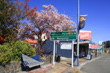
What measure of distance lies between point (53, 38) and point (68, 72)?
4325 millimetres

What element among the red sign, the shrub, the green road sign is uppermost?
the red sign

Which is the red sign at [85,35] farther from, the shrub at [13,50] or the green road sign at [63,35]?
the shrub at [13,50]

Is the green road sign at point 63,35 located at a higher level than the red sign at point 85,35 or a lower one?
lower

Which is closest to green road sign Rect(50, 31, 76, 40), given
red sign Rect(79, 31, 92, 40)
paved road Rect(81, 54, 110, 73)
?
paved road Rect(81, 54, 110, 73)

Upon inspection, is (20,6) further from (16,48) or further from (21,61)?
(21,61)

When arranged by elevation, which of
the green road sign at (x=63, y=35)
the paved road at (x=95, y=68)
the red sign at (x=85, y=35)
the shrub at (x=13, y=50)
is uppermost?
the red sign at (x=85, y=35)

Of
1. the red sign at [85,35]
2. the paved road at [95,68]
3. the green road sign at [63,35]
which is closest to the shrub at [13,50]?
the green road sign at [63,35]

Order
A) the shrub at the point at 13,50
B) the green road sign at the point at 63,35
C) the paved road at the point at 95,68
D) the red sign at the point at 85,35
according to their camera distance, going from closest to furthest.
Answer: the shrub at the point at 13,50, the paved road at the point at 95,68, the green road sign at the point at 63,35, the red sign at the point at 85,35

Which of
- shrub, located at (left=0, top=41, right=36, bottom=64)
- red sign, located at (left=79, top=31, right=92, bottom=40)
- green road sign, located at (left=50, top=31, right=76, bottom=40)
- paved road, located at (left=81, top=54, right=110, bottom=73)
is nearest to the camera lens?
A: shrub, located at (left=0, top=41, right=36, bottom=64)

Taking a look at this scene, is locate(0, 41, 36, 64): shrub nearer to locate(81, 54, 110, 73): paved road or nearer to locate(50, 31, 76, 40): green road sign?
locate(50, 31, 76, 40): green road sign

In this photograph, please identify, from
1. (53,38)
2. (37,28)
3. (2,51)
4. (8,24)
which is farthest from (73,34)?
(2,51)

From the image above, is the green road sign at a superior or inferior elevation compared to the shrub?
superior

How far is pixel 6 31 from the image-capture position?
8188 mm

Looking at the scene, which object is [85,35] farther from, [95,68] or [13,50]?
[13,50]
